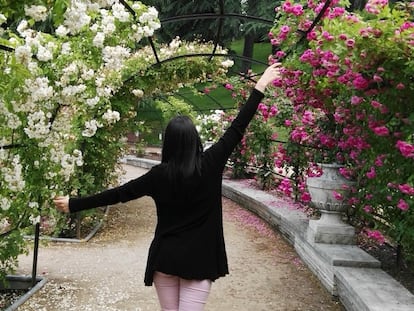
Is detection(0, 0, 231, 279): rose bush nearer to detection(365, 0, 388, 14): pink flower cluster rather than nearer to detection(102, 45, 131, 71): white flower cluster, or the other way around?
detection(102, 45, 131, 71): white flower cluster

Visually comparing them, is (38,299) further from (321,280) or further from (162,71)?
(162,71)

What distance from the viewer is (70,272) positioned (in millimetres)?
5125

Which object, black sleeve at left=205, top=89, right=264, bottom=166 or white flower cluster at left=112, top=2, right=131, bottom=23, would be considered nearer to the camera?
black sleeve at left=205, top=89, right=264, bottom=166

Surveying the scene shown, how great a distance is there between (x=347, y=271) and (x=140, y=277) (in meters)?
1.94

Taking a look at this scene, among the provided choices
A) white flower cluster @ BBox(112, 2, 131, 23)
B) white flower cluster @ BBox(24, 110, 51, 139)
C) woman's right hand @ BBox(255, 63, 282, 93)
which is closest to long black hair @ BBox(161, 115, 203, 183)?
woman's right hand @ BBox(255, 63, 282, 93)

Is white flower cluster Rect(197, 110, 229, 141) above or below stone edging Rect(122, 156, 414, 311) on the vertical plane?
above

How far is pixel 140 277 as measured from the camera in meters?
4.99

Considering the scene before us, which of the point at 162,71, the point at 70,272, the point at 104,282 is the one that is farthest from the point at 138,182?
the point at 162,71

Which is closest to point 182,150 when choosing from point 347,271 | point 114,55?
point 114,55

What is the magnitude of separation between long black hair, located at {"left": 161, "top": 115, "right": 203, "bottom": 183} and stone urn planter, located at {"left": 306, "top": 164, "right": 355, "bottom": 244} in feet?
10.4

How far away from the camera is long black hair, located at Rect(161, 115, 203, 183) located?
7.33 feet

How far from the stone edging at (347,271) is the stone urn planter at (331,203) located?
0.35ft

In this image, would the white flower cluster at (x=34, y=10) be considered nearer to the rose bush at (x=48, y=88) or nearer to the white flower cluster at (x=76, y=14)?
the rose bush at (x=48, y=88)

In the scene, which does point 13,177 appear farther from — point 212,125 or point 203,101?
point 203,101
